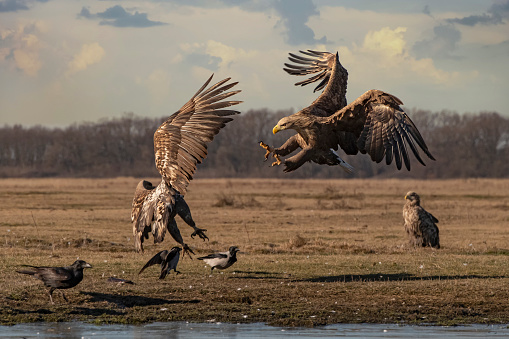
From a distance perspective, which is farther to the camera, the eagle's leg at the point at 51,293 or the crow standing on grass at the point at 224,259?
the crow standing on grass at the point at 224,259

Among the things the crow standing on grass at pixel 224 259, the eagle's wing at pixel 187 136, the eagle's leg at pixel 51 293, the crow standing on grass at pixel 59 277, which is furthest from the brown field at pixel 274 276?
the eagle's wing at pixel 187 136

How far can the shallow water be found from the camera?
10352 mm

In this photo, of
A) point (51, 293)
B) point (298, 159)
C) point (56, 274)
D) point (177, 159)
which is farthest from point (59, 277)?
point (298, 159)

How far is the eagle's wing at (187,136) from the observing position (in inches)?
510

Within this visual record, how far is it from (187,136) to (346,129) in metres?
2.51

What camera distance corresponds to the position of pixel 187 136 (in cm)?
1311

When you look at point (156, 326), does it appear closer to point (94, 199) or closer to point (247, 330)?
point (247, 330)

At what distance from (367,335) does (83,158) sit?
9532 centimetres

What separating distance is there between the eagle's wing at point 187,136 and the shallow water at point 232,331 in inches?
108

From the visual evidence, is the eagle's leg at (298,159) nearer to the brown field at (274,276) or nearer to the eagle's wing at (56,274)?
the brown field at (274,276)

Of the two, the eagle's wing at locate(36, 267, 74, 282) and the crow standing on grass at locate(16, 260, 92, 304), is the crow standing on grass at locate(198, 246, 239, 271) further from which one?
the eagle's wing at locate(36, 267, 74, 282)

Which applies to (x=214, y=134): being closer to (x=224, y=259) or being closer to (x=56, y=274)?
(x=224, y=259)

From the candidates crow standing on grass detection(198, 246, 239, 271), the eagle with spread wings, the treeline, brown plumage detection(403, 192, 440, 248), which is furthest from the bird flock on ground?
the treeline

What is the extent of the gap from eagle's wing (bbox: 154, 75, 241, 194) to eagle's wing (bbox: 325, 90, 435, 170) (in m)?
1.99
